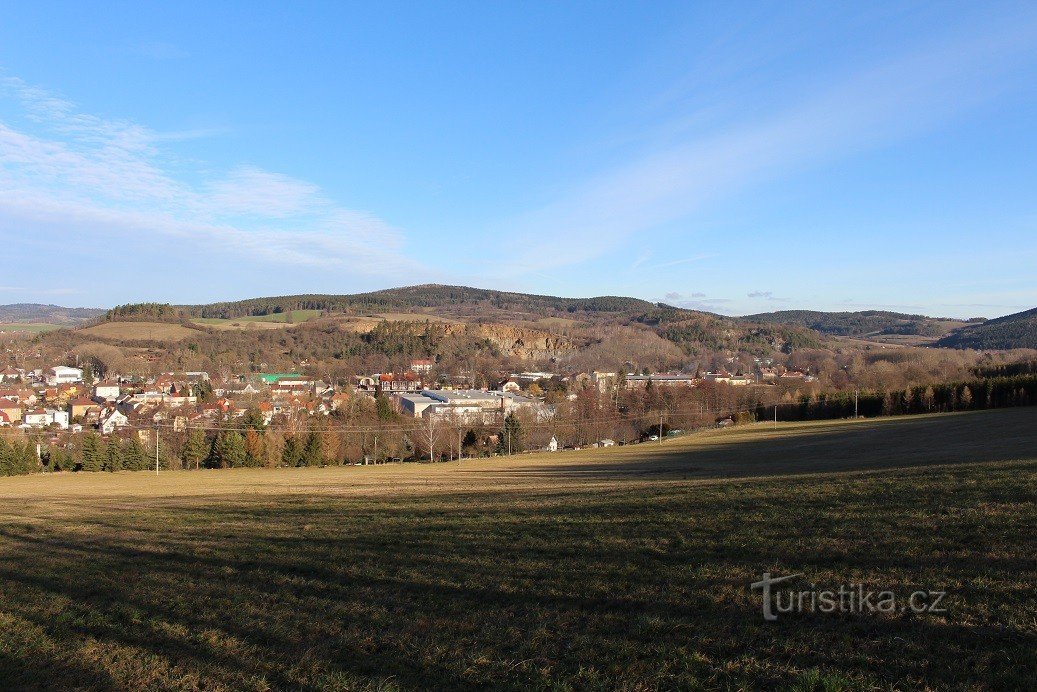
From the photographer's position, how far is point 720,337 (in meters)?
195

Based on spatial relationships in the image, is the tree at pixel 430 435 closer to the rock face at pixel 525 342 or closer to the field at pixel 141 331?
the field at pixel 141 331

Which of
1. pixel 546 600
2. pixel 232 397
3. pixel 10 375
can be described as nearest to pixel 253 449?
pixel 232 397

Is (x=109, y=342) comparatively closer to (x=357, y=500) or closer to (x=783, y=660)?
(x=357, y=500)

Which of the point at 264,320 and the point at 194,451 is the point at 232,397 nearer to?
the point at 194,451

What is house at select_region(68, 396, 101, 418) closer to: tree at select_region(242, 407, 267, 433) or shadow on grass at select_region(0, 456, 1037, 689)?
tree at select_region(242, 407, 267, 433)

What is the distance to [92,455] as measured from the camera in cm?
5534

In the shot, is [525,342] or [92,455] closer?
[92,455]

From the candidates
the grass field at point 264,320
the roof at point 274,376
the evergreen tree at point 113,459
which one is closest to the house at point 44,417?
the evergreen tree at point 113,459

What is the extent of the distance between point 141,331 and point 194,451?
303ft

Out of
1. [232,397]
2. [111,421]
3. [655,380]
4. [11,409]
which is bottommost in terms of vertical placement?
[111,421]

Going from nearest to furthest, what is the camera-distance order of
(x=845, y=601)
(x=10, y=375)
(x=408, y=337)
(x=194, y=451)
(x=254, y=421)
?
(x=845, y=601), (x=194, y=451), (x=254, y=421), (x=10, y=375), (x=408, y=337)

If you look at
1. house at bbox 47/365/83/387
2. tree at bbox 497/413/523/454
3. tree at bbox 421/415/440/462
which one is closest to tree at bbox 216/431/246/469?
tree at bbox 421/415/440/462

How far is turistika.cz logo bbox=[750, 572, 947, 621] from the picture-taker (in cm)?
592

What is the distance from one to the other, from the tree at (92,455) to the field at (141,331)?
3292 inches
